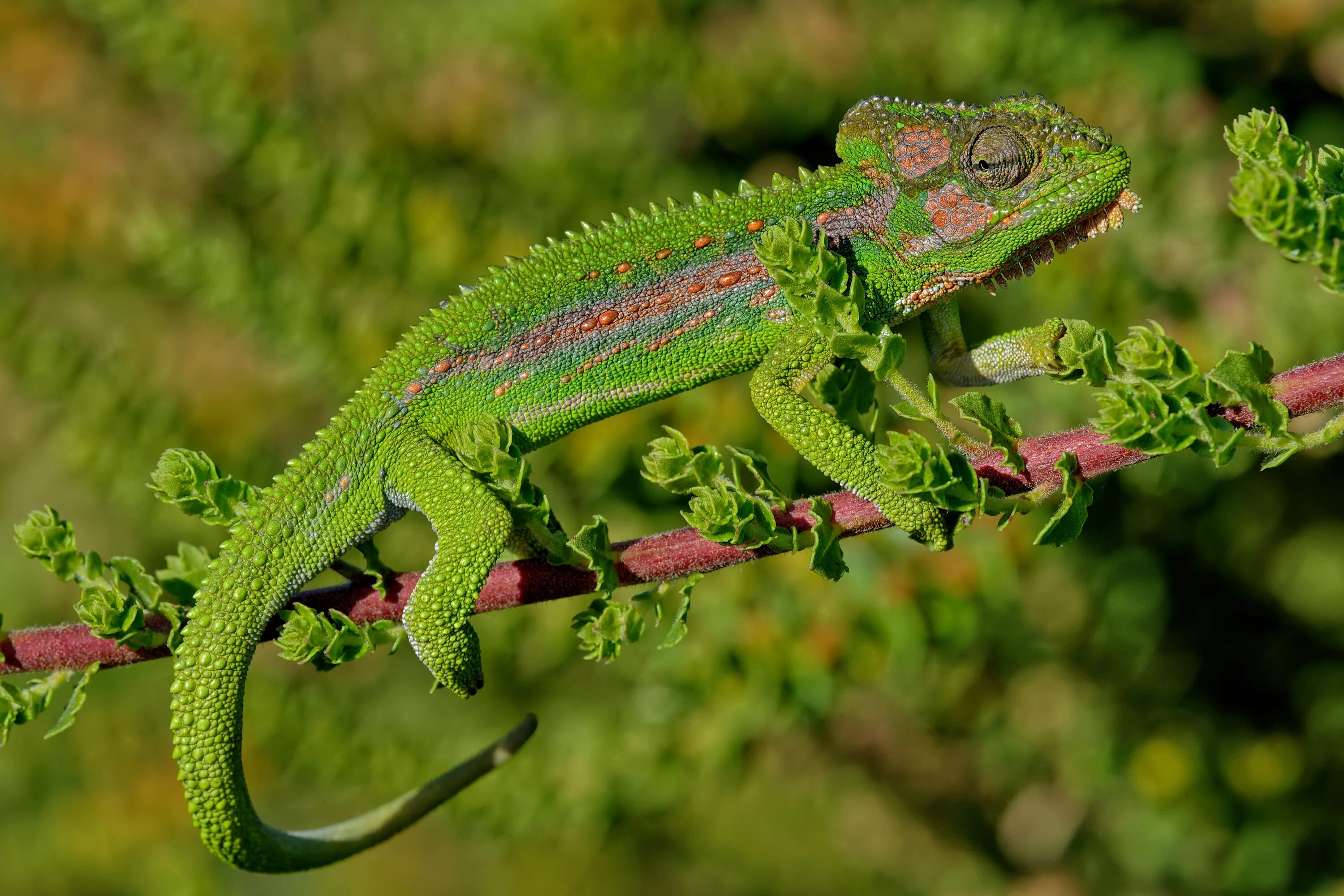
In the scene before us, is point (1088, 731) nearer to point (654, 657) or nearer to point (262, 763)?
point (654, 657)

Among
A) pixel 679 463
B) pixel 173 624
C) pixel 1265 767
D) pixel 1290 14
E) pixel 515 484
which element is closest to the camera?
pixel 679 463

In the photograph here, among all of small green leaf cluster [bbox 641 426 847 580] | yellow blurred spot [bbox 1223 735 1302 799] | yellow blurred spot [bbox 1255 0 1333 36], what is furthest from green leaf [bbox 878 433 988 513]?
yellow blurred spot [bbox 1255 0 1333 36]

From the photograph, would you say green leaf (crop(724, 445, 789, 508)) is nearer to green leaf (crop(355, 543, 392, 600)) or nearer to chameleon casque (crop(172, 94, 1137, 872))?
chameleon casque (crop(172, 94, 1137, 872))

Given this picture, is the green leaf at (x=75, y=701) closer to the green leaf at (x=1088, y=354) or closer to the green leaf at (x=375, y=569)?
the green leaf at (x=375, y=569)

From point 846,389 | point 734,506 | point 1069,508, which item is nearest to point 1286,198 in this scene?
point 1069,508

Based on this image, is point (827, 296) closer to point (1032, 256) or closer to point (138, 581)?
point (1032, 256)

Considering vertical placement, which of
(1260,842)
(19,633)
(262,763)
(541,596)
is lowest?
(262,763)

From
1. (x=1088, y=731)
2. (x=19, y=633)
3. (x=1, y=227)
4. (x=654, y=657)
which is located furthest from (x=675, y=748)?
(x=1, y=227)
